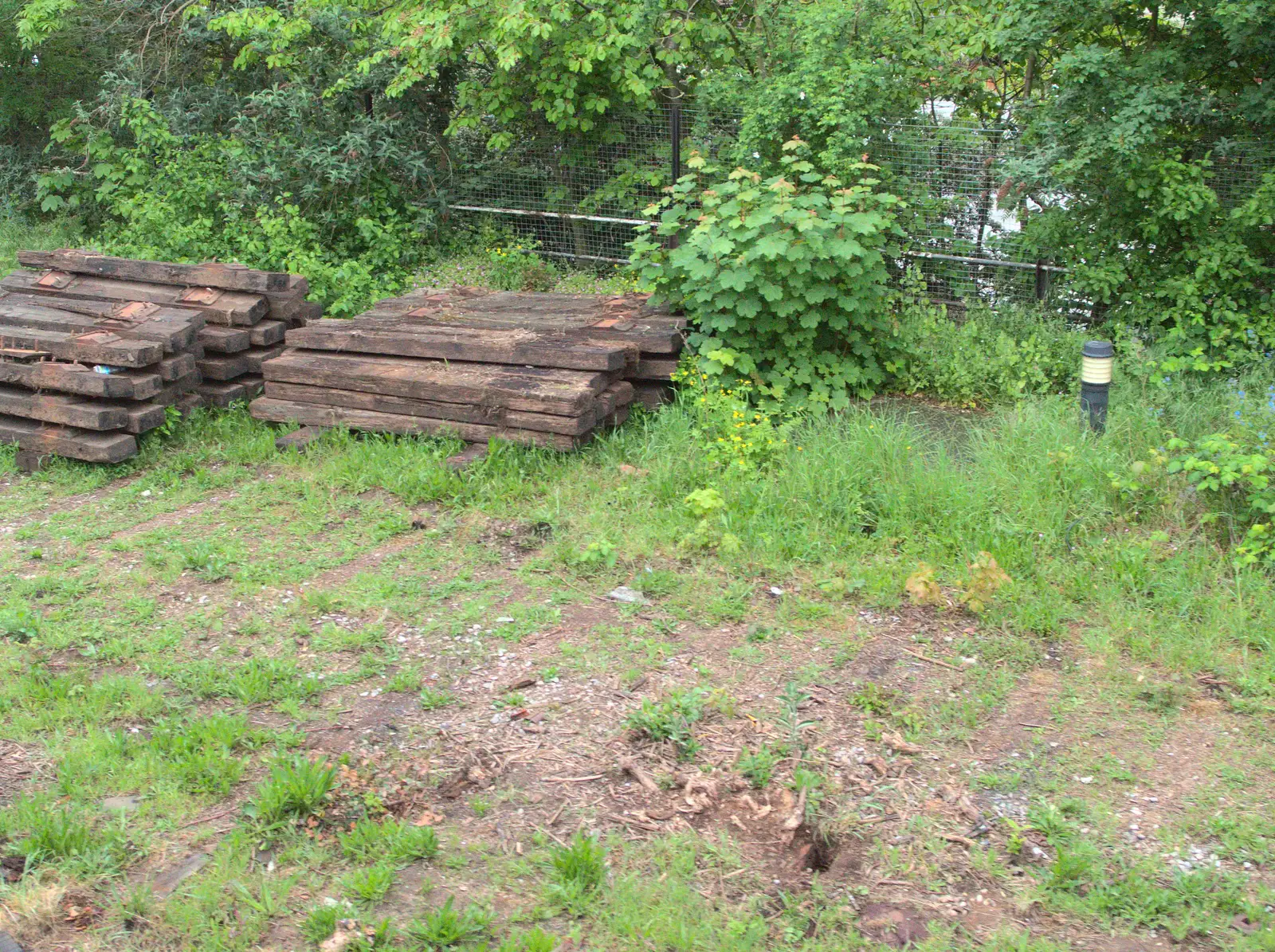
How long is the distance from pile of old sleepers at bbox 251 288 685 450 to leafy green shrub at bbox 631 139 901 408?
368 mm

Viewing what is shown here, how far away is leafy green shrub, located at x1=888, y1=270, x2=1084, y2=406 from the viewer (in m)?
8.15

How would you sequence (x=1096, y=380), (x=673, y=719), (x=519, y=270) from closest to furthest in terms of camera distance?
(x=673, y=719)
(x=1096, y=380)
(x=519, y=270)

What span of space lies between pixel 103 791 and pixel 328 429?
3855 millimetres

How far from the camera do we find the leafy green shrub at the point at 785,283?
7.48 meters

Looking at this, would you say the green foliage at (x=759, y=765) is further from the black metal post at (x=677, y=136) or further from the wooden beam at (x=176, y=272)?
the black metal post at (x=677, y=136)

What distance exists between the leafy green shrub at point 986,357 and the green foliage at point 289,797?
5418 millimetres

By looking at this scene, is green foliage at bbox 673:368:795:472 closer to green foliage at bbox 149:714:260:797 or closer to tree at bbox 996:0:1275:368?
tree at bbox 996:0:1275:368

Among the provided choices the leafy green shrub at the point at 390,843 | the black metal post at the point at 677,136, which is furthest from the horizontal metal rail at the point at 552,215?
the leafy green shrub at the point at 390,843

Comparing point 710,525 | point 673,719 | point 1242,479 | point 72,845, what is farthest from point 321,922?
point 1242,479

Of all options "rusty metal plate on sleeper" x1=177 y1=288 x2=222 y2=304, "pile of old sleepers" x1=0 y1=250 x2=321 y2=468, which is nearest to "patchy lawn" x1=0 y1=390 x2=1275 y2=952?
"pile of old sleepers" x1=0 y1=250 x2=321 y2=468

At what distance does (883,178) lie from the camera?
9.30 meters

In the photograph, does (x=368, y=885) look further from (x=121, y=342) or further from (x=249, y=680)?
(x=121, y=342)

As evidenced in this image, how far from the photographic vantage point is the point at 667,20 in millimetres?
10492

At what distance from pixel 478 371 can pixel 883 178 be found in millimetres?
3884
